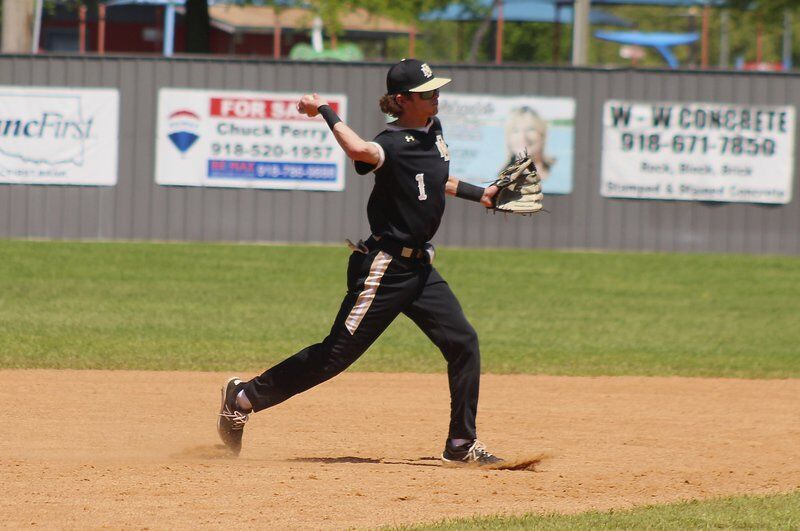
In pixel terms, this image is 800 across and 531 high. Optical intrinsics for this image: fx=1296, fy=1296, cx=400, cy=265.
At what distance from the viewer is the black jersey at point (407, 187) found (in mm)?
6234

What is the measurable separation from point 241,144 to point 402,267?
44.4ft

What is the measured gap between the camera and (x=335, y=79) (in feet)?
65.3

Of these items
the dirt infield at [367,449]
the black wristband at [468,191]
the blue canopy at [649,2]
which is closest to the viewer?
the dirt infield at [367,449]

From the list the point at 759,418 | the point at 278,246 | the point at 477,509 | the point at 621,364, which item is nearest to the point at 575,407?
the point at 759,418

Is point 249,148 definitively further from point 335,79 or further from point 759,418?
point 759,418

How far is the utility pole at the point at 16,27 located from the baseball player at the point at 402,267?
1670cm

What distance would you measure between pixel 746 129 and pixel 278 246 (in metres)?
7.42

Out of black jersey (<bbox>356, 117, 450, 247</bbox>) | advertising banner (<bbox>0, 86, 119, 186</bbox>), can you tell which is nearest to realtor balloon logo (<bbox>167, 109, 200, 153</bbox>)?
advertising banner (<bbox>0, 86, 119, 186</bbox>)

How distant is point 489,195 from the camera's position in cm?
678

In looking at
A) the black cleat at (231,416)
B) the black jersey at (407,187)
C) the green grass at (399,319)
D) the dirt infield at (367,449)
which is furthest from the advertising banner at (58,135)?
the black jersey at (407,187)

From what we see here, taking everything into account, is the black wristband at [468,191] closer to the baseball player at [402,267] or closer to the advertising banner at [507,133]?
the baseball player at [402,267]

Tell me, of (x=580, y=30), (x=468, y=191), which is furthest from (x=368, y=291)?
(x=580, y=30)

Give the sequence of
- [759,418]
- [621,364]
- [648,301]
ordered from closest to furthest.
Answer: [759,418] → [621,364] → [648,301]

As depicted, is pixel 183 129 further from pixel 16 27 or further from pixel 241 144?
pixel 16 27
